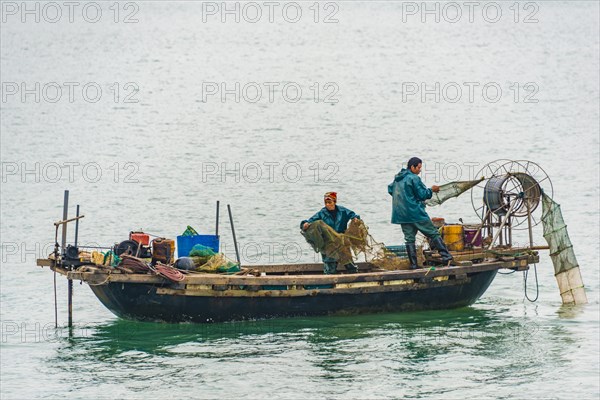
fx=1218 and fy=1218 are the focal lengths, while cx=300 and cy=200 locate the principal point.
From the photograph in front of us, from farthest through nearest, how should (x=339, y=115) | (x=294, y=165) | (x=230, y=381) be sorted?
(x=339, y=115), (x=294, y=165), (x=230, y=381)

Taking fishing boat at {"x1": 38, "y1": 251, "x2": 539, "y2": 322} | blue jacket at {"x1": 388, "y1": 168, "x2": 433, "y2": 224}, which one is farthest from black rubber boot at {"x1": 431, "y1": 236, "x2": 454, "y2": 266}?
blue jacket at {"x1": 388, "y1": 168, "x2": 433, "y2": 224}

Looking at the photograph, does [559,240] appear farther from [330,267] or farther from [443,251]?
[330,267]

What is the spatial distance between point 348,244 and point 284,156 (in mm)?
20621

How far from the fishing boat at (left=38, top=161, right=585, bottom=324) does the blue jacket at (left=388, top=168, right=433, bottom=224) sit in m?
0.81

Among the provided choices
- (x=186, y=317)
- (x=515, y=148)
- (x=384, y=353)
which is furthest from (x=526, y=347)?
(x=515, y=148)

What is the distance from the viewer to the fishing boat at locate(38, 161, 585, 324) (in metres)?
17.2

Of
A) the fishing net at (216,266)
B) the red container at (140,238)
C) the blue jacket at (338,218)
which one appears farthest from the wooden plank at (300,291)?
the red container at (140,238)

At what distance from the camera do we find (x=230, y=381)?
15195 millimetres

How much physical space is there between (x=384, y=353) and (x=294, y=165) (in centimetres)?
2075

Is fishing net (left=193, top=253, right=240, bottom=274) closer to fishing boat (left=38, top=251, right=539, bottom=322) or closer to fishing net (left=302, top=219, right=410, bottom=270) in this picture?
fishing boat (left=38, top=251, right=539, bottom=322)

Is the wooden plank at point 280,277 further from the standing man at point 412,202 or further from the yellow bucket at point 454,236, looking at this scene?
the yellow bucket at point 454,236

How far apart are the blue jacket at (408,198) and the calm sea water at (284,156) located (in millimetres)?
1581

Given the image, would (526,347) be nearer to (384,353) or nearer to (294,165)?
(384,353)

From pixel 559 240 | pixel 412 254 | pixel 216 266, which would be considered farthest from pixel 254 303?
pixel 559 240
